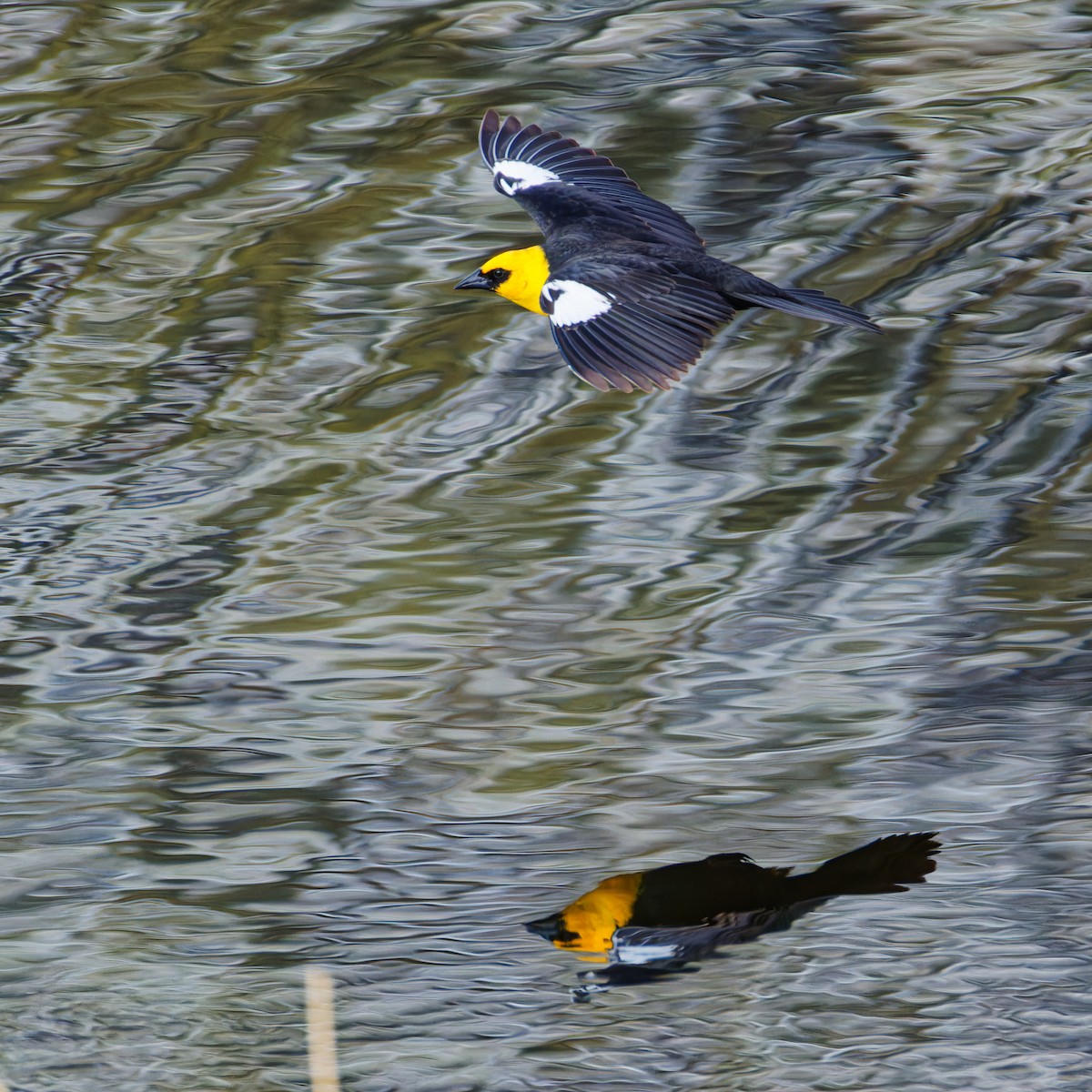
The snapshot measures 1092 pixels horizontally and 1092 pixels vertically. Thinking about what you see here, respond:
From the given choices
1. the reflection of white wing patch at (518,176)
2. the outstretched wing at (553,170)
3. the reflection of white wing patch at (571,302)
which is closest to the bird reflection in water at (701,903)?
the reflection of white wing patch at (571,302)

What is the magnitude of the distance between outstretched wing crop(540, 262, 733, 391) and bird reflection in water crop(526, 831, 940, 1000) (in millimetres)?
1269

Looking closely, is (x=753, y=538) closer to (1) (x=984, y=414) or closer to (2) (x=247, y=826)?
(1) (x=984, y=414)

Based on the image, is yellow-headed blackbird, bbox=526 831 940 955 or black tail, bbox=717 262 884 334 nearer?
yellow-headed blackbird, bbox=526 831 940 955

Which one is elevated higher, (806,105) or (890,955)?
(806,105)

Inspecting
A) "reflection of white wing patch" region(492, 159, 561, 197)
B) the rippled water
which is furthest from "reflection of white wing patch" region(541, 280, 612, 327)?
"reflection of white wing patch" region(492, 159, 561, 197)

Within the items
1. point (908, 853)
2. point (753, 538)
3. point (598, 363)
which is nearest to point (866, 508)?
point (753, 538)

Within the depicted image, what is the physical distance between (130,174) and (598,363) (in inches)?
155

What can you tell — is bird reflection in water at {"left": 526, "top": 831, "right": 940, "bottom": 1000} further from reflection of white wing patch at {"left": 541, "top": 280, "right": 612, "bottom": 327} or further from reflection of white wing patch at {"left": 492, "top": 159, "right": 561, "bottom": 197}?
reflection of white wing patch at {"left": 492, "top": 159, "right": 561, "bottom": 197}

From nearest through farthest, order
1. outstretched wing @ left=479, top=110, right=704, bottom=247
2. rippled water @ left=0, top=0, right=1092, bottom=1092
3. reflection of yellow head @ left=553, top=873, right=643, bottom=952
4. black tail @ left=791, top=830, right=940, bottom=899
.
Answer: rippled water @ left=0, top=0, right=1092, bottom=1092, reflection of yellow head @ left=553, top=873, right=643, bottom=952, black tail @ left=791, top=830, right=940, bottom=899, outstretched wing @ left=479, top=110, right=704, bottom=247

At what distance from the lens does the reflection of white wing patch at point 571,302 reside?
4621 mm

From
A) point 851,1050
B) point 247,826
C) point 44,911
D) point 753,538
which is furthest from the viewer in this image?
point 753,538

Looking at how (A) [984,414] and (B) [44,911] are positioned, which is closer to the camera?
(B) [44,911]

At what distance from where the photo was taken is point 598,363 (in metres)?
4.45

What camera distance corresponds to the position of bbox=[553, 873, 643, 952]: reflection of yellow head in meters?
3.58
